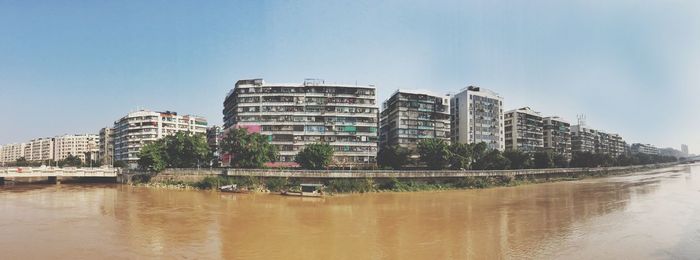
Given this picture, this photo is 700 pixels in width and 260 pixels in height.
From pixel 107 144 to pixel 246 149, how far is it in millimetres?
106718

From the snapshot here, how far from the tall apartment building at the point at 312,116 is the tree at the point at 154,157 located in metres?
16.3

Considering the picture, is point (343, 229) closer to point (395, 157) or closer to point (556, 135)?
point (395, 157)

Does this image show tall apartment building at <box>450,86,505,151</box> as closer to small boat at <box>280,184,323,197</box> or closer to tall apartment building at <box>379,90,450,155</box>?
tall apartment building at <box>379,90,450,155</box>

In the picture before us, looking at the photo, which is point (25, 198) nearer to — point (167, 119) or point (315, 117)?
point (315, 117)

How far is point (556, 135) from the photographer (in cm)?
13700

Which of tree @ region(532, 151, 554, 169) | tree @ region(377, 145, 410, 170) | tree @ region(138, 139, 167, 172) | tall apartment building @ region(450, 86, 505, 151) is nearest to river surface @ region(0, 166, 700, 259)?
tree @ region(138, 139, 167, 172)

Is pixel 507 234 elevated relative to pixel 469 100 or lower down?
lower down

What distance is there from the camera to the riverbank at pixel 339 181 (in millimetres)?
56625

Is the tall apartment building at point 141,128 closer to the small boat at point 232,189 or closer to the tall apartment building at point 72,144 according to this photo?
the tall apartment building at point 72,144

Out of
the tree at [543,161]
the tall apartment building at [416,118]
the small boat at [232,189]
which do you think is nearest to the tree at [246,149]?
the small boat at [232,189]

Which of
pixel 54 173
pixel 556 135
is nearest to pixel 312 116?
pixel 54 173

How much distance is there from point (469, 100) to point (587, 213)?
2481 inches

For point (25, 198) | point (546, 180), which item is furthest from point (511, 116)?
point (25, 198)

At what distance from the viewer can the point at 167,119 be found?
126m
